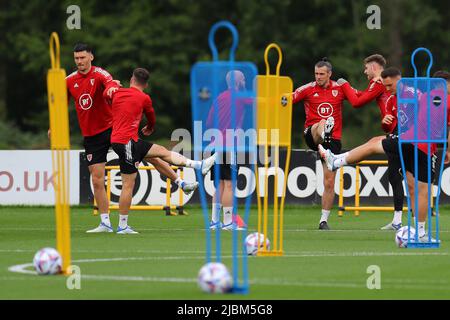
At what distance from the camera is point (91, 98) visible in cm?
1823

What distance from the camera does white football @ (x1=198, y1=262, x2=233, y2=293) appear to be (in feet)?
33.4

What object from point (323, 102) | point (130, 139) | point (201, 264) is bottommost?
point (201, 264)

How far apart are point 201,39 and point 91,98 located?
40.0 m

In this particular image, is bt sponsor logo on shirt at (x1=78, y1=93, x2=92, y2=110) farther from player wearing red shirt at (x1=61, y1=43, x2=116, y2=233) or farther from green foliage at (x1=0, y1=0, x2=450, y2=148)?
green foliage at (x1=0, y1=0, x2=450, y2=148)

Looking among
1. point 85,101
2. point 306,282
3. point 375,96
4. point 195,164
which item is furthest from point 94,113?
point 306,282

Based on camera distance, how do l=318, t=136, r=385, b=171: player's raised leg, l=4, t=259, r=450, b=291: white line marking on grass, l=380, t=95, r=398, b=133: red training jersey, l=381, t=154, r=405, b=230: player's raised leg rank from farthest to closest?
l=381, t=154, r=405, b=230: player's raised leg → l=380, t=95, r=398, b=133: red training jersey → l=318, t=136, r=385, b=171: player's raised leg → l=4, t=259, r=450, b=291: white line marking on grass

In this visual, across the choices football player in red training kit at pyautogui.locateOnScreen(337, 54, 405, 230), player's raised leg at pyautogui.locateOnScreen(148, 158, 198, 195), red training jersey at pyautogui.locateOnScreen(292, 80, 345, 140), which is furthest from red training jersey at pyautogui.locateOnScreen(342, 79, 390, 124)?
player's raised leg at pyautogui.locateOnScreen(148, 158, 198, 195)

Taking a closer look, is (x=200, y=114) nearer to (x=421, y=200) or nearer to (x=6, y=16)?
(x=421, y=200)

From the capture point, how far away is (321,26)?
190 feet

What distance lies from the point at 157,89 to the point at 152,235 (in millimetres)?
38565

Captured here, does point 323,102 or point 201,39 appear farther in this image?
point 201,39

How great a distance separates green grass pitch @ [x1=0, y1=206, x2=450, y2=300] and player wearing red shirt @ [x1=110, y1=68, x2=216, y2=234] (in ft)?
2.23

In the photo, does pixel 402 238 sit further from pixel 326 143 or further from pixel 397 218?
pixel 326 143
